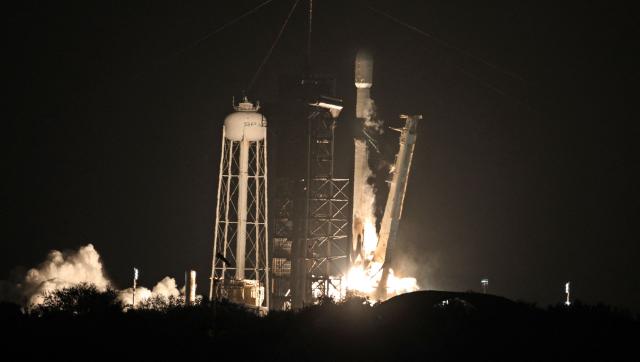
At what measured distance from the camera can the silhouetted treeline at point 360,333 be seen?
48188 millimetres

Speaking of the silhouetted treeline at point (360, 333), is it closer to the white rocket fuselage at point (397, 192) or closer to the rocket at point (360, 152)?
the white rocket fuselage at point (397, 192)

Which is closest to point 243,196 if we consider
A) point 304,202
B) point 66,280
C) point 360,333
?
point 304,202

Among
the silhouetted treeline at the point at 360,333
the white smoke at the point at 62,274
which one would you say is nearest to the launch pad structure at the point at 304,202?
the white smoke at the point at 62,274

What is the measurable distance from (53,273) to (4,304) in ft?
87.6

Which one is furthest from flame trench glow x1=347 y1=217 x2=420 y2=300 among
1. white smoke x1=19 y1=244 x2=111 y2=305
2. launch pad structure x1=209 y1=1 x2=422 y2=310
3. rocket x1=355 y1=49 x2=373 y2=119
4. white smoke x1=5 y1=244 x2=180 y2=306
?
white smoke x1=19 y1=244 x2=111 y2=305

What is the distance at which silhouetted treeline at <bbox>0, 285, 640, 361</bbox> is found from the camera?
48.2 m

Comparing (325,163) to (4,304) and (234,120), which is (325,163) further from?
(4,304)

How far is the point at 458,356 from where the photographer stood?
156 feet

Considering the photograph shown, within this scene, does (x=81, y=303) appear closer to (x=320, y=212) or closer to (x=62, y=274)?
(x=320, y=212)

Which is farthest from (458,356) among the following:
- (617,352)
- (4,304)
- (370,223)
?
(370,223)

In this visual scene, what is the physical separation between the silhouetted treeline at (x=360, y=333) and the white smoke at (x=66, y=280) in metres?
28.1

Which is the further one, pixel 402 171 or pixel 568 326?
pixel 402 171

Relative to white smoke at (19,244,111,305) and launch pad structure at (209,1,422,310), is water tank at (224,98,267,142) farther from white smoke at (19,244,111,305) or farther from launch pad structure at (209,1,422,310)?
white smoke at (19,244,111,305)

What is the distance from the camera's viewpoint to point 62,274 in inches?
3617
